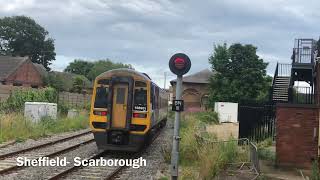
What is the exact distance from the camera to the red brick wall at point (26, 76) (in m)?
63.8

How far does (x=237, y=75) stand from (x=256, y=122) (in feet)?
97.4

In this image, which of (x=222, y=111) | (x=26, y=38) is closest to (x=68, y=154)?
(x=222, y=111)

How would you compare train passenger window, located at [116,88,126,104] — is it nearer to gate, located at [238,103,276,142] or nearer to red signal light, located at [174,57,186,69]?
red signal light, located at [174,57,186,69]

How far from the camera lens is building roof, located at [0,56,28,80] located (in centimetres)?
6286

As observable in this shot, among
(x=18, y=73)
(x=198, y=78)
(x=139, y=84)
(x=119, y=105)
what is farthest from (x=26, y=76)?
(x=119, y=105)

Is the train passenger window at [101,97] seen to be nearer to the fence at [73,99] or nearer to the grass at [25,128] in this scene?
the grass at [25,128]

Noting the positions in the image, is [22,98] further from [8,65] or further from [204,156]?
[8,65]

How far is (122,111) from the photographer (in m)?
15.8

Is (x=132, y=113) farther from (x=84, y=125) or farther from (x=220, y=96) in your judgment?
(x=220, y=96)

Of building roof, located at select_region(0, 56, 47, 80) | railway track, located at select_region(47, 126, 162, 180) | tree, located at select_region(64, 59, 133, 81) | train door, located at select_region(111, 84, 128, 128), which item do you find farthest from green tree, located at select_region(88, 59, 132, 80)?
railway track, located at select_region(47, 126, 162, 180)

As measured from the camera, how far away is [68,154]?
15781mm

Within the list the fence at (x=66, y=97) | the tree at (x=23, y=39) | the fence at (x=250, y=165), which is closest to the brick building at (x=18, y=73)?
the fence at (x=66, y=97)

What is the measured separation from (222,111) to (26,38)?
67135mm

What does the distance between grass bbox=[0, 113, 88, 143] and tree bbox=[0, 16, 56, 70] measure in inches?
2836
